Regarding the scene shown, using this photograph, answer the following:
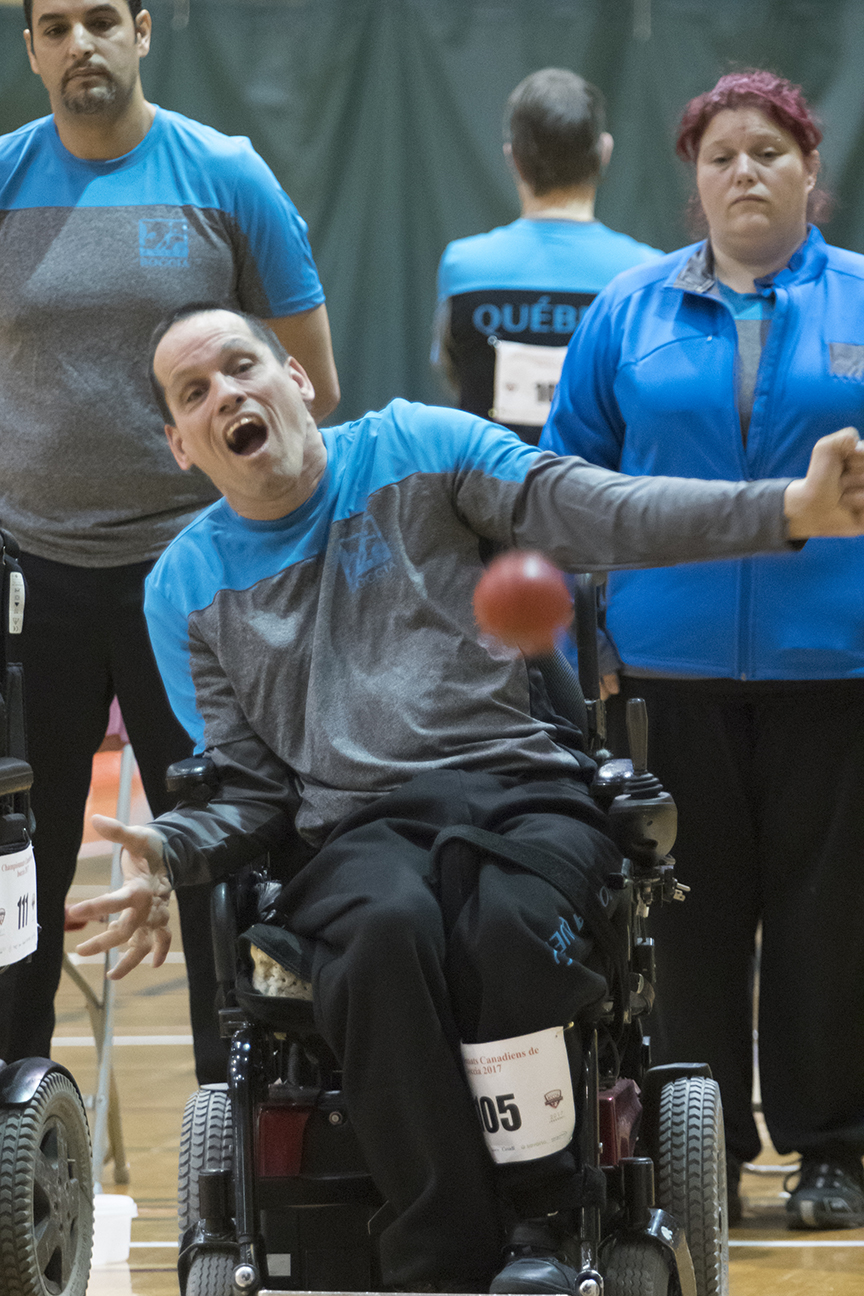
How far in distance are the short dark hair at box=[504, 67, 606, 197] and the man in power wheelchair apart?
120cm

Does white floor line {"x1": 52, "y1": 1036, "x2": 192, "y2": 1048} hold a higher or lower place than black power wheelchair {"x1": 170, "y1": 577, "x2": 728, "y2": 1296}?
lower

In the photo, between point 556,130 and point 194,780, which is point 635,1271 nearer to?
point 194,780

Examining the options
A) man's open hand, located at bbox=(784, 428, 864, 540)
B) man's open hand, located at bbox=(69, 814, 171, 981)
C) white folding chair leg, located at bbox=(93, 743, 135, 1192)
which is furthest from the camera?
white folding chair leg, located at bbox=(93, 743, 135, 1192)

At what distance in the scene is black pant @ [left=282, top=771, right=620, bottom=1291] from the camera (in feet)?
5.04

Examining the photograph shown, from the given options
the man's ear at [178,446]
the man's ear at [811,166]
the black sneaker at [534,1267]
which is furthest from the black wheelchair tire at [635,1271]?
the man's ear at [811,166]

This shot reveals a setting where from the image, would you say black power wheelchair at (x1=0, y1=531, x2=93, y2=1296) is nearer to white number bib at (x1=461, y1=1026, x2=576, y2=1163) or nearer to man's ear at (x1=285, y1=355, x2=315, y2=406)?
man's ear at (x1=285, y1=355, x2=315, y2=406)

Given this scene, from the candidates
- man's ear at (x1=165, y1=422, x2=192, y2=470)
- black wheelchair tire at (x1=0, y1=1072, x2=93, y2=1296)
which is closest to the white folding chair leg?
black wheelchair tire at (x1=0, y1=1072, x2=93, y2=1296)

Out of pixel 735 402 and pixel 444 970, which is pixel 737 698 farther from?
pixel 444 970

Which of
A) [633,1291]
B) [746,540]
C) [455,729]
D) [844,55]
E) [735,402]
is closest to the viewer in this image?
[746,540]

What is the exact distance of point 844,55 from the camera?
4512 mm

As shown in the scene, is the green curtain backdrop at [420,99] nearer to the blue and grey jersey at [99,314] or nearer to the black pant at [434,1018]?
the blue and grey jersey at [99,314]

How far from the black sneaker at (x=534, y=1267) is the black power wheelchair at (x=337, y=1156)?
0.02 meters

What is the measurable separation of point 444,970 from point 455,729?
311 millimetres

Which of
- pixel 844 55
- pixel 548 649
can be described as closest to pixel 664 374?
pixel 548 649
